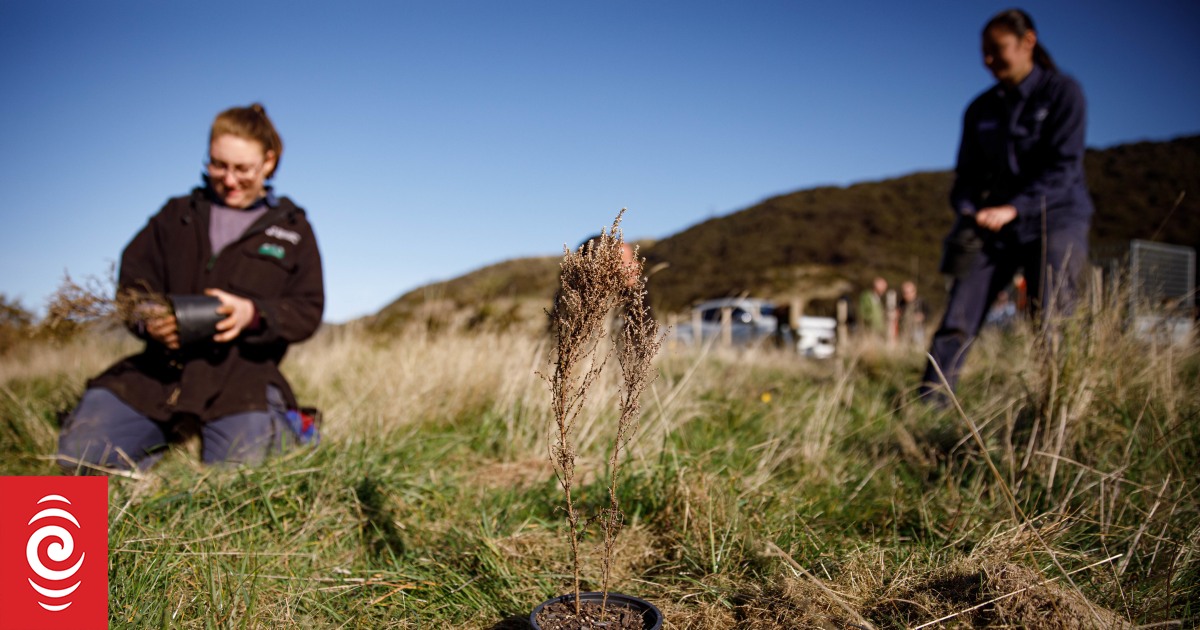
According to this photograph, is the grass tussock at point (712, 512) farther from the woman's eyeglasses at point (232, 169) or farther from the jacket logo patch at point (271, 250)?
the woman's eyeglasses at point (232, 169)

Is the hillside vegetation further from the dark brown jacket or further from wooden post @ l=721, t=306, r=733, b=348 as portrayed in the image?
the dark brown jacket

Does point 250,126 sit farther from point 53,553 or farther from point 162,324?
point 53,553

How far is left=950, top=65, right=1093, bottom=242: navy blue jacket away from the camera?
363 cm

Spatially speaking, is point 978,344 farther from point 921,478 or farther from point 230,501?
point 230,501

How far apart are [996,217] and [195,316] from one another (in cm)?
382

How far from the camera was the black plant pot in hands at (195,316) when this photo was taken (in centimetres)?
285

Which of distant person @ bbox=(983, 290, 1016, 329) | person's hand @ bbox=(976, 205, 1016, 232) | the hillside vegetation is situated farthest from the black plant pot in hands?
the hillside vegetation

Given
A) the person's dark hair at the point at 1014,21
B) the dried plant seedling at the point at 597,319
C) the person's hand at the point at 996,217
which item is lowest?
the dried plant seedling at the point at 597,319

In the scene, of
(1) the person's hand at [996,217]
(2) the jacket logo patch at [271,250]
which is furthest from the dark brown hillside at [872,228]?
(2) the jacket logo patch at [271,250]

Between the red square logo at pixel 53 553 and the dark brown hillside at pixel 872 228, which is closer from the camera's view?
the red square logo at pixel 53 553

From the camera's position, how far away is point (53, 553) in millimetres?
1648

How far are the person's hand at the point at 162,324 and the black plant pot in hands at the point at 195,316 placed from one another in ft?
0.13

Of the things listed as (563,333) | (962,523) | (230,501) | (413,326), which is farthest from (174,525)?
(413,326)

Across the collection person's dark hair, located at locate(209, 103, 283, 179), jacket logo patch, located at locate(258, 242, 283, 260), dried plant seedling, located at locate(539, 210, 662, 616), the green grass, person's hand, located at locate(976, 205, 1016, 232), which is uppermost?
person's dark hair, located at locate(209, 103, 283, 179)
